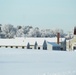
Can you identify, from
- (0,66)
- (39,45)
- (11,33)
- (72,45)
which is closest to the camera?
(0,66)

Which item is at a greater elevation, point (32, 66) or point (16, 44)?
point (32, 66)

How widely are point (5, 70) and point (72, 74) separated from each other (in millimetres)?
822

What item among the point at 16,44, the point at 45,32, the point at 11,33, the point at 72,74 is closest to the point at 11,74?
the point at 72,74

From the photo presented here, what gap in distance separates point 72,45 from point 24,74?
98.5 ft

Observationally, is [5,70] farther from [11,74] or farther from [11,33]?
[11,33]

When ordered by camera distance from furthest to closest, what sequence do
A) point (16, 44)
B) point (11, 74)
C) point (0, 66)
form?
point (16, 44) < point (0, 66) < point (11, 74)

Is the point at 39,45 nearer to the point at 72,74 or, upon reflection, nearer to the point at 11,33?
the point at 72,74

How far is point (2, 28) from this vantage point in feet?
267

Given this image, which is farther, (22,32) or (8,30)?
(22,32)

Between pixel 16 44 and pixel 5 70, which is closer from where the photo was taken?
pixel 5 70

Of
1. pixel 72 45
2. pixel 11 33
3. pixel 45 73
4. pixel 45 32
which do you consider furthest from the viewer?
pixel 45 32

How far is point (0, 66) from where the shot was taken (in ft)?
10.3

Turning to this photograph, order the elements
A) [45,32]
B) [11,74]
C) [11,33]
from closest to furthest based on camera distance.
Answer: [11,74] → [11,33] → [45,32]

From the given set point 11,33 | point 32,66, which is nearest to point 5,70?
point 32,66
